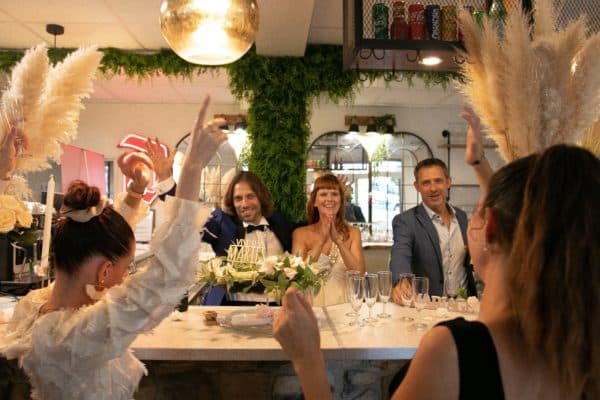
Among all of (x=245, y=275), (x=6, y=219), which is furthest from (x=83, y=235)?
(x=245, y=275)

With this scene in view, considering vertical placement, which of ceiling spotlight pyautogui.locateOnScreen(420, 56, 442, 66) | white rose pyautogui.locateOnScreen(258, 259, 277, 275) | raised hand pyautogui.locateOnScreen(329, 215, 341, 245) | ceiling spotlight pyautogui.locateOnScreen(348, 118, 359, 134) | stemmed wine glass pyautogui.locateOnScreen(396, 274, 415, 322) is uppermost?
ceiling spotlight pyautogui.locateOnScreen(348, 118, 359, 134)

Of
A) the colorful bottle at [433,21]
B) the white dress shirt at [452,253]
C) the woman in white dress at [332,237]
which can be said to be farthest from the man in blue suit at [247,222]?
the colorful bottle at [433,21]

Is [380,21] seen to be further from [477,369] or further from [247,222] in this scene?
[477,369]

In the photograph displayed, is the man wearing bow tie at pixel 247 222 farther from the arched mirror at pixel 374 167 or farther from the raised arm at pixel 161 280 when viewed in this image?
the arched mirror at pixel 374 167

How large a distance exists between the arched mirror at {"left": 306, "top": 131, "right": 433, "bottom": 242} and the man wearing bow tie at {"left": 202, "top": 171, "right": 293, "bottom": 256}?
14.8ft

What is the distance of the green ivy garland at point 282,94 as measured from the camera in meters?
4.84

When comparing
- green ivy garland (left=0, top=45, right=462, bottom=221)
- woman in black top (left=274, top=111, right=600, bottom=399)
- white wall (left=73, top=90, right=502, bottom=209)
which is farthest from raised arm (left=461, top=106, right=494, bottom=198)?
white wall (left=73, top=90, right=502, bottom=209)

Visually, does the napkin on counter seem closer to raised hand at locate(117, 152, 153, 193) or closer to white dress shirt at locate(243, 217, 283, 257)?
raised hand at locate(117, 152, 153, 193)

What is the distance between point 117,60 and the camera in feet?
16.3

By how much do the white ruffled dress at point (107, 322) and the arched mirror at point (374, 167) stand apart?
6.58 metres

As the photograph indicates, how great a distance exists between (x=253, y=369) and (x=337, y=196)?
148cm

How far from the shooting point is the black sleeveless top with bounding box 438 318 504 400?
2.60 feet

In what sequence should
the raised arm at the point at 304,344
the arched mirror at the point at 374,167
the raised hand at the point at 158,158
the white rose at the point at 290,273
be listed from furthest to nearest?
the arched mirror at the point at 374,167, the white rose at the point at 290,273, the raised hand at the point at 158,158, the raised arm at the point at 304,344

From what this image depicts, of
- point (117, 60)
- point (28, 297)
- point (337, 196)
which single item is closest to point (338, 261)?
point (337, 196)
